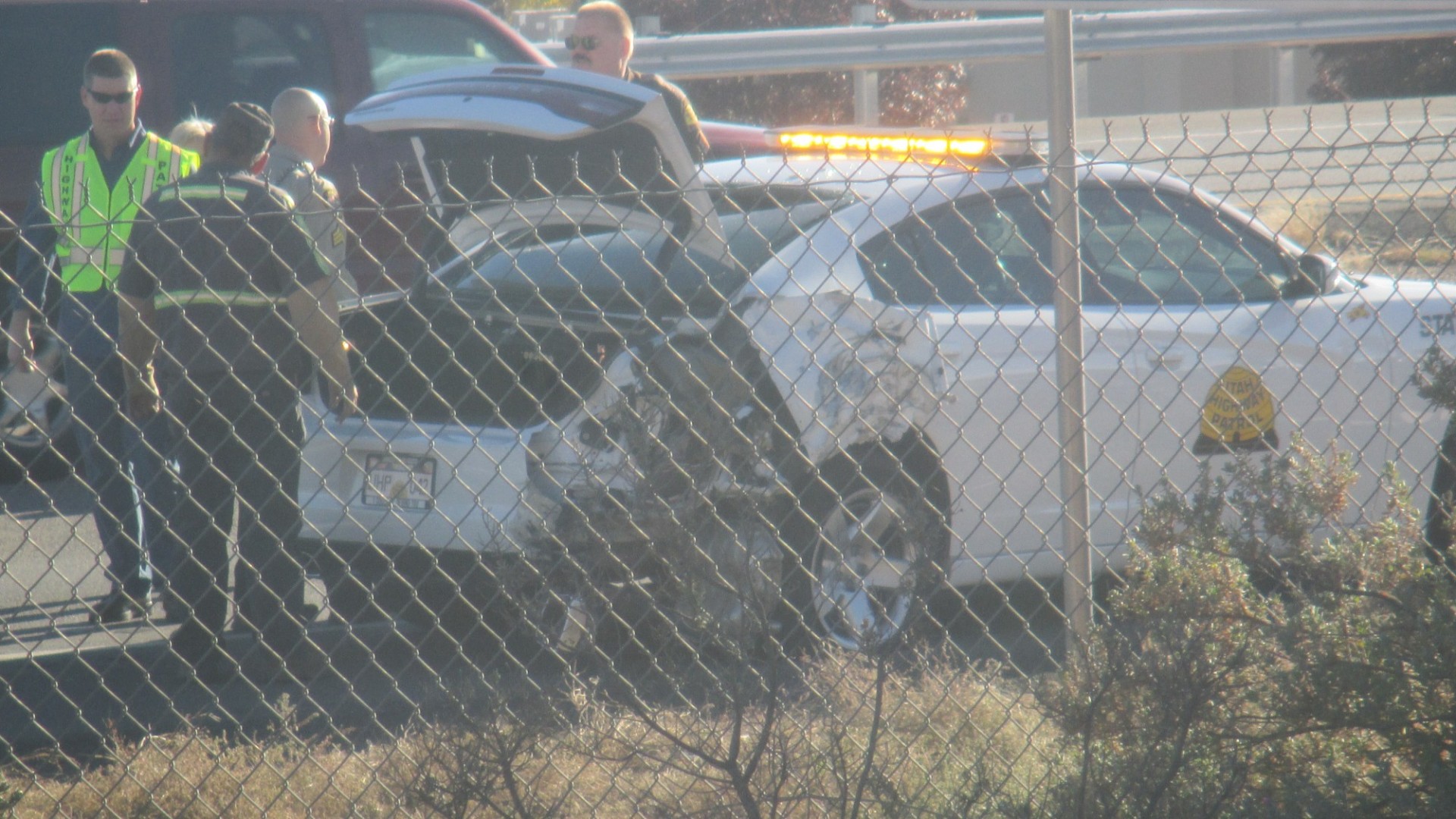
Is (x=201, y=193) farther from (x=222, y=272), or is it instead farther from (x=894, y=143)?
(x=894, y=143)

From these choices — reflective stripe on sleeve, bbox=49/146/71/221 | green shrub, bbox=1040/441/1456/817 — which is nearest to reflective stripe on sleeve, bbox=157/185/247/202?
reflective stripe on sleeve, bbox=49/146/71/221

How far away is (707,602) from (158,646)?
3.02 meters

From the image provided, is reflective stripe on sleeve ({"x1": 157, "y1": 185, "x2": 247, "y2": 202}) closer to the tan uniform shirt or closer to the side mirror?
the tan uniform shirt

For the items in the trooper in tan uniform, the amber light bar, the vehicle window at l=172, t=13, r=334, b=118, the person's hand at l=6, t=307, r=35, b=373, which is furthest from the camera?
the vehicle window at l=172, t=13, r=334, b=118

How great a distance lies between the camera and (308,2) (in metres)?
7.20

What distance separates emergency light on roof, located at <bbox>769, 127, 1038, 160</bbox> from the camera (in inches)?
138

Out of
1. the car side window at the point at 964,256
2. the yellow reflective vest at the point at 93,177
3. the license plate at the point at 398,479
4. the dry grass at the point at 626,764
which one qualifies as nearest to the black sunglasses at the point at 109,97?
the yellow reflective vest at the point at 93,177

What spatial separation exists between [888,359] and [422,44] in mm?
4911

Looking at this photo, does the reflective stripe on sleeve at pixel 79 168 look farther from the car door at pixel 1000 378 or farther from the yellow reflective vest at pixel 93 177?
the car door at pixel 1000 378

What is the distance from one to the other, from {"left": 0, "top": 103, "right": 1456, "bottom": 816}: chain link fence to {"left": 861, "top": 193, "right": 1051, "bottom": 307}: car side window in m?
0.02

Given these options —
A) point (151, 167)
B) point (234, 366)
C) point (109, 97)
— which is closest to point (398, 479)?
point (234, 366)

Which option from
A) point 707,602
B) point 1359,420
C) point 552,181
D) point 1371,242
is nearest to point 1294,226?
point 1371,242

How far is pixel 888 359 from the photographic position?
3.51 m

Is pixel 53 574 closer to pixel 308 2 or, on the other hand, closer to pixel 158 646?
pixel 158 646
